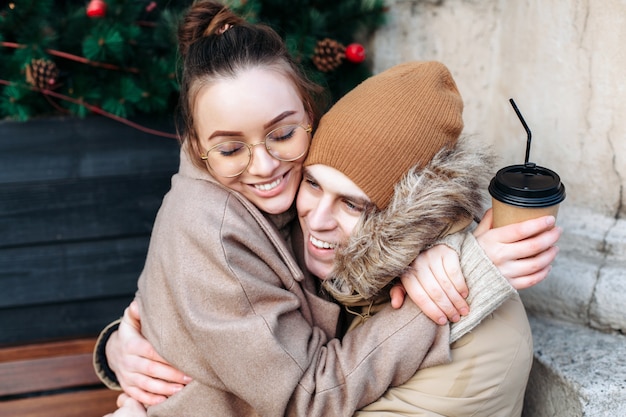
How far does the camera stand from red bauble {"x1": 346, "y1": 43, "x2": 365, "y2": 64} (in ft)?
9.12

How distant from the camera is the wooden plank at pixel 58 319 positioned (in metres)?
2.93

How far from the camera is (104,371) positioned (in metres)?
2.37

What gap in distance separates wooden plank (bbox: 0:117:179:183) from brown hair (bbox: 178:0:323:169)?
0.86 metres

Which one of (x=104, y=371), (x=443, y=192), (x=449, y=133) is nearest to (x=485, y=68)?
(x=449, y=133)

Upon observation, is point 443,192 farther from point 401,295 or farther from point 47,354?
point 47,354

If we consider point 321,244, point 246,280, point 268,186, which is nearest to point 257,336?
point 246,280

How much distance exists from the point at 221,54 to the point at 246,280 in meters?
0.67

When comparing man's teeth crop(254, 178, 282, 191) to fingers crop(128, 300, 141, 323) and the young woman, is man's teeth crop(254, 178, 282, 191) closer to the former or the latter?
the young woman

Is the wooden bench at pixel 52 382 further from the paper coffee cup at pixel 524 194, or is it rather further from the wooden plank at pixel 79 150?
the paper coffee cup at pixel 524 194

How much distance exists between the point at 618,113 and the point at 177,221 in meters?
1.44

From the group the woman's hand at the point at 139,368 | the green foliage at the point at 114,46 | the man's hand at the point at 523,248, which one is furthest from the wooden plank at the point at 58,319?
the man's hand at the point at 523,248

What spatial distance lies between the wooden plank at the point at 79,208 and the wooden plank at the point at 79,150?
0.14ft

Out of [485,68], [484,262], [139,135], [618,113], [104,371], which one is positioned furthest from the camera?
[139,135]

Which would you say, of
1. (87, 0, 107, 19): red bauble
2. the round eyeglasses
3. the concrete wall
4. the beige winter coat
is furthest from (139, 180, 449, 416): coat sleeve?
(87, 0, 107, 19): red bauble
